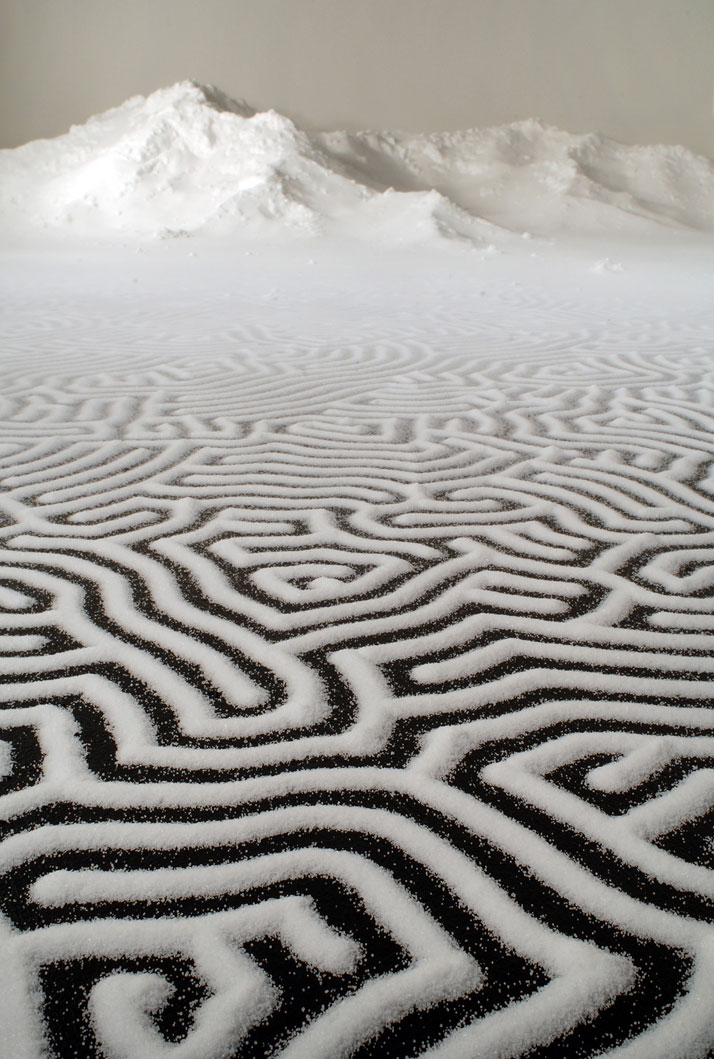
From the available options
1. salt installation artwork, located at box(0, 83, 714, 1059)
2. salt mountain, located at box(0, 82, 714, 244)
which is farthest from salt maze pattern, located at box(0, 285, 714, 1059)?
salt mountain, located at box(0, 82, 714, 244)

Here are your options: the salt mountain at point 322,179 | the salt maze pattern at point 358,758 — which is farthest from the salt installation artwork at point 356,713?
the salt mountain at point 322,179

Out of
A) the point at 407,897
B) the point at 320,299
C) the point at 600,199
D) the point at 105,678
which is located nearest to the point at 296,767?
the point at 407,897

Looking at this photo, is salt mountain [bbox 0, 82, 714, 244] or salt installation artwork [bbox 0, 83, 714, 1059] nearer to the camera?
salt installation artwork [bbox 0, 83, 714, 1059]

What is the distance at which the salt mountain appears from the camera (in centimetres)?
1727

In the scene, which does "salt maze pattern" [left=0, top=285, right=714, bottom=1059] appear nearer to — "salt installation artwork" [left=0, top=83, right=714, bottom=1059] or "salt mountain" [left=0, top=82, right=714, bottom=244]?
"salt installation artwork" [left=0, top=83, right=714, bottom=1059]

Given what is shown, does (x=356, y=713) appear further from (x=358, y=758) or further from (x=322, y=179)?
(x=322, y=179)

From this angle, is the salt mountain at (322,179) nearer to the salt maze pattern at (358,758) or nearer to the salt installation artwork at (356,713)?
the salt installation artwork at (356,713)

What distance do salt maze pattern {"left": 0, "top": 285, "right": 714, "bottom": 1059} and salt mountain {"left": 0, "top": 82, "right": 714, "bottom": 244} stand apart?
13.9m

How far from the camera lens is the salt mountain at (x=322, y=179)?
56.6 feet

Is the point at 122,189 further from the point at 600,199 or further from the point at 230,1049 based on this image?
the point at 230,1049

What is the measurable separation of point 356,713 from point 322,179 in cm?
1901

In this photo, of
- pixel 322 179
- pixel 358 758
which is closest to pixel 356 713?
pixel 358 758

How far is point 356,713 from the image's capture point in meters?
1.51

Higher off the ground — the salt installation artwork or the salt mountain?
the salt mountain
